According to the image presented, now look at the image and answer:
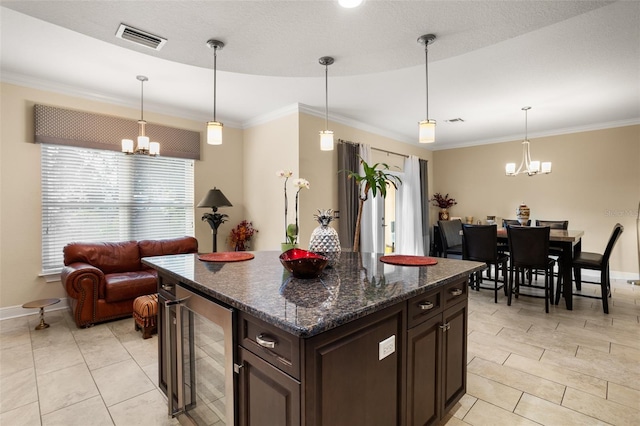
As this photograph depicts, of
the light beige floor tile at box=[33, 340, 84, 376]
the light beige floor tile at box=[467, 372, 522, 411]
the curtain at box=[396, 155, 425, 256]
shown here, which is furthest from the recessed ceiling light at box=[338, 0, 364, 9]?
the curtain at box=[396, 155, 425, 256]

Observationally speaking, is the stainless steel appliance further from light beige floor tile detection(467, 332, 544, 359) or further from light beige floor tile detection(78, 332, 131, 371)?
light beige floor tile detection(467, 332, 544, 359)

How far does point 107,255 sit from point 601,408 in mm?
4792

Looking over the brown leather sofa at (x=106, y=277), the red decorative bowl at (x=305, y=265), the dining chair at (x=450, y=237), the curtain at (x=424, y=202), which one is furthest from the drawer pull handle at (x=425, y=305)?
the curtain at (x=424, y=202)

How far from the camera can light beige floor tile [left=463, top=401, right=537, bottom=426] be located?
188 centimetres

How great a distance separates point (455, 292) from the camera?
1792 millimetres

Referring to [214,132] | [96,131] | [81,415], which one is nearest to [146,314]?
[81,415]

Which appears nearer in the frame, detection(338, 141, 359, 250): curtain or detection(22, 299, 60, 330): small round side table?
detection(22, 299, 60, 330): small round side table

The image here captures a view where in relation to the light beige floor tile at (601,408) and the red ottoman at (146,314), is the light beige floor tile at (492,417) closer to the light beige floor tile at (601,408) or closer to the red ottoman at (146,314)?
the light beige floor tile at (601,408)

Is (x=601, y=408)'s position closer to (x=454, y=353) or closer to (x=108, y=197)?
(x=454, y=353)

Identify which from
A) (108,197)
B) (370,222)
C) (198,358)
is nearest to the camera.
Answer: (198,358)

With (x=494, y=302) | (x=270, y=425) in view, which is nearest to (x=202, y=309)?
(x=270, y=425)

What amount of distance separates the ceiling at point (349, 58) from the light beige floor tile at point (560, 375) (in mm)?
2490

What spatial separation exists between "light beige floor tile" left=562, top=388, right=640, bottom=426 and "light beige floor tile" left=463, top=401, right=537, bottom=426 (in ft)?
1.29

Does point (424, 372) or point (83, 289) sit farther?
point (83, 289)
